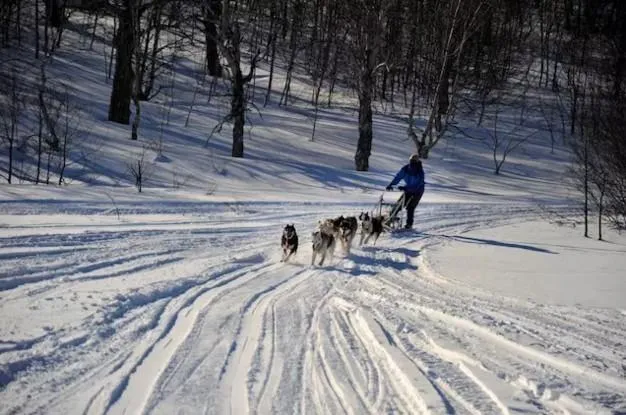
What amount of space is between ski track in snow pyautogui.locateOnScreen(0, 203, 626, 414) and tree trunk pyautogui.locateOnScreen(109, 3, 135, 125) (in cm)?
1402

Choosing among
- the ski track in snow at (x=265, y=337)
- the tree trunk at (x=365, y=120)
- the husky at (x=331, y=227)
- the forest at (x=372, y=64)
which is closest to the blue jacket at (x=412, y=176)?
the husky at (x=331, y=227)

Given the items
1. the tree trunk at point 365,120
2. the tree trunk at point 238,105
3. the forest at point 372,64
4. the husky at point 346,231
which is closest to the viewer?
the husky at point 346,231

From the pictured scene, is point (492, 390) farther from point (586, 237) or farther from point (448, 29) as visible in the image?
point (448, 29)

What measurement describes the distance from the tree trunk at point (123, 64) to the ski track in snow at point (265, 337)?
46.0 ft

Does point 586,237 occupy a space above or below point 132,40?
below

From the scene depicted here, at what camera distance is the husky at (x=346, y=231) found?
11.1 m

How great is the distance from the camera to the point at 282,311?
22.8ft

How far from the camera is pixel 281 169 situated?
72.8ft

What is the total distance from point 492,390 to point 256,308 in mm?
3119

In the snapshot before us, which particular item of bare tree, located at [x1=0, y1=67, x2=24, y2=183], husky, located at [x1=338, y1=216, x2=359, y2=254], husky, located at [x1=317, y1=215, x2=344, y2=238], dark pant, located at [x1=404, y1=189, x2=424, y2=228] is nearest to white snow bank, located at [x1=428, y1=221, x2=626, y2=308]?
dark pant, located at [x1=404, y1=189, x2=424, y2=228]

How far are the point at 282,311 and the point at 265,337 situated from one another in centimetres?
98

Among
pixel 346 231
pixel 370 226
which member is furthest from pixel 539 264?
pixel 346 231

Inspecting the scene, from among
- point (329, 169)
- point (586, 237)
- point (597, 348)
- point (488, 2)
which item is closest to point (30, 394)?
point (597, 348)

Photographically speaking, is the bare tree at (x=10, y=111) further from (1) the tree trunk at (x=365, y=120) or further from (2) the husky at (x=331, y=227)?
(1) the tree trunk at (x=365, y=120)
